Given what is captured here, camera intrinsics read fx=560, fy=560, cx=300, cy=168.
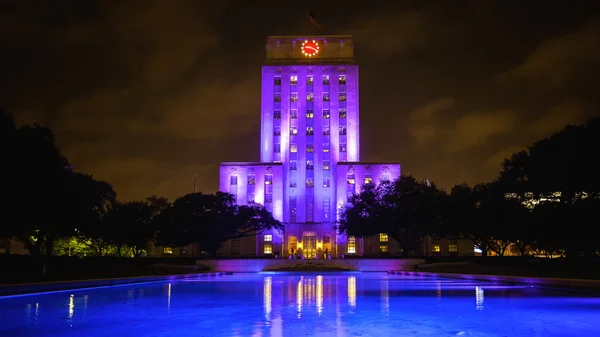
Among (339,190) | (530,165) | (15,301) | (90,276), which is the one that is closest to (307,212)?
(339,190)

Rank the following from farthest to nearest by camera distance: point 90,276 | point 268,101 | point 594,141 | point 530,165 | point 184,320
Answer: point 268,101 < point 530,165 < point 594,141 < point 90,276 < point 184,320

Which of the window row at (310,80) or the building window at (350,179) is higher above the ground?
the window row at (310,80)

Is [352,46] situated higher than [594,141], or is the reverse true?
[352,46]

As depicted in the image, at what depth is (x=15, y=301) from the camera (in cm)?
1998

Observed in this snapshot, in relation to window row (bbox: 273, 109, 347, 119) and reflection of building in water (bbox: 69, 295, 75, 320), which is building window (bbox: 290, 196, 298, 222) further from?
reflection of building in water (bbox: 69, 295, 75, 320)

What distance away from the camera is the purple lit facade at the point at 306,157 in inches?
3521

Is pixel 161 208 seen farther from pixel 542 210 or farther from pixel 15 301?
pixel 15 301

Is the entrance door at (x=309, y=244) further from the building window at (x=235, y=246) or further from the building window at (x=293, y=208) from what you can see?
the building window at (x=235, y=246)

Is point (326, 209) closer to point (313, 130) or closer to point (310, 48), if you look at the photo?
point (313, 130)

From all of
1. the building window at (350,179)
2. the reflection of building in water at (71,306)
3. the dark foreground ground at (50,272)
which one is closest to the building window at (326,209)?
the building window at (350,179)

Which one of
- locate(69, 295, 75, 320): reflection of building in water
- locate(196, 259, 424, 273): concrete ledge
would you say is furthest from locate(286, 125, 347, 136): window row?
locate(69, 295, 75, 320): reflection of building in water

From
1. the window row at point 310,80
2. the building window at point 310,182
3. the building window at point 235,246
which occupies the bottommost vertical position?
the building window at point 235,246

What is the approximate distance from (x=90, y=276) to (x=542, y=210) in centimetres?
2944

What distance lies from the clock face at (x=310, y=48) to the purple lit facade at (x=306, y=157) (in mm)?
569
